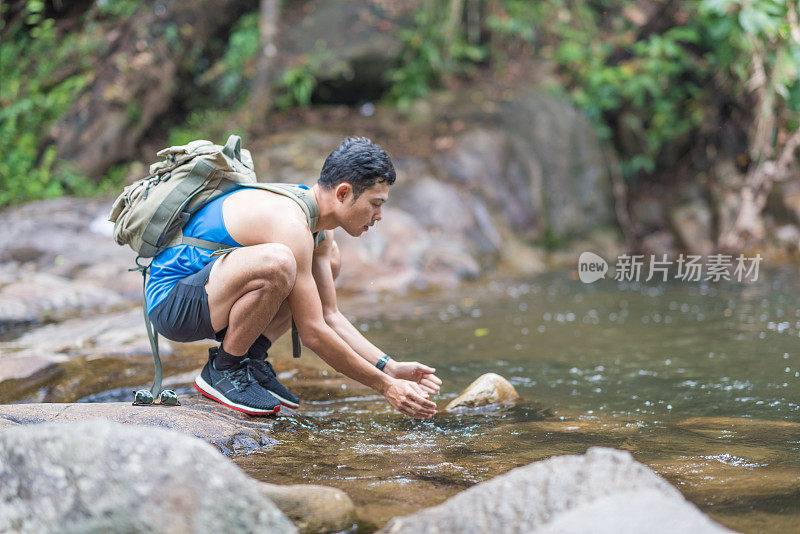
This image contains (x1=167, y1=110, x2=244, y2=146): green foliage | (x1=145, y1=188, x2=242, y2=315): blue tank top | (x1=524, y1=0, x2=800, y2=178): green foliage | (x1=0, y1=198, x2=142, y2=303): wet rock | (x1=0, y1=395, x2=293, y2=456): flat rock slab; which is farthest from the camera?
(x1=524, y1=0, x2=800, y2=178): green foliage

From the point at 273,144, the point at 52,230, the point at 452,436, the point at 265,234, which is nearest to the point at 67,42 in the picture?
the point at 273,144

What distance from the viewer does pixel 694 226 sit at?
9.85 metres

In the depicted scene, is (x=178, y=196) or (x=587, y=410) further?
(x=587, y=410)

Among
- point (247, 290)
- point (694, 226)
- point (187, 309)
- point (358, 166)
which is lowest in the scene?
point (187, 309)

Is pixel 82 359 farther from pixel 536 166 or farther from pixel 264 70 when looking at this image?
pixel 536 166

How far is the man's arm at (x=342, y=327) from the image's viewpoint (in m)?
3.15

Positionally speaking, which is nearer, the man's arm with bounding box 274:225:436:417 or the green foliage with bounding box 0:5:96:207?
the man's arm with bounding box 274:225:436:417

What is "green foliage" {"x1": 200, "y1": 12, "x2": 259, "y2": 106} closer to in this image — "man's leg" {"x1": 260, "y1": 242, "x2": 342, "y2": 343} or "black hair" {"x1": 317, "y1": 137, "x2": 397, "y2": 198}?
"man's leg" {"x1": 260, "y1": 242, "x2": 342, "y2": 343}

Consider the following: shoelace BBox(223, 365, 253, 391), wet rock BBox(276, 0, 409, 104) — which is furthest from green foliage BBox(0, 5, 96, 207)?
shoelace BBox(223, 365, 253, 391)

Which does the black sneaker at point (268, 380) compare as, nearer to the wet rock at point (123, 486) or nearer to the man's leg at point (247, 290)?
the man's leg at point (247, 290)

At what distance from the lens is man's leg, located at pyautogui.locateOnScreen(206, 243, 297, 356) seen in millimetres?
2842

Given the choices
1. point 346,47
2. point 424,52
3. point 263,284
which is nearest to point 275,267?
→ point 263,284

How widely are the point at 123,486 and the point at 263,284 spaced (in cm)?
122

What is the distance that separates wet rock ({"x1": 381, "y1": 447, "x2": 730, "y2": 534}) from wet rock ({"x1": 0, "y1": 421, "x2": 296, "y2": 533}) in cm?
46
